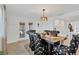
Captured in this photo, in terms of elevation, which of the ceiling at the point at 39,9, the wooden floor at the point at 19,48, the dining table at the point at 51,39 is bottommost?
the wooden floor at the point at 19,48

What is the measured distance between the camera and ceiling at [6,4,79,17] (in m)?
1.79

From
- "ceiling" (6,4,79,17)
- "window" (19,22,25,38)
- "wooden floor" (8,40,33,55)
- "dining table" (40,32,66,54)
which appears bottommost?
"wooden floor" (8,40,33,55)

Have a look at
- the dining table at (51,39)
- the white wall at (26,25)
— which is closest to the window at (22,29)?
the white wall at (26,25)

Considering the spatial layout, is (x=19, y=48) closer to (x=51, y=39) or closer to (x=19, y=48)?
(x=19, y=48)

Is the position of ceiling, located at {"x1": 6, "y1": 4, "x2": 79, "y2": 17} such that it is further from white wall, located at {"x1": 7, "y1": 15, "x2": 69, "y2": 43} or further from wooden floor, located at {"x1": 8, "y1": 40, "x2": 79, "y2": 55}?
wooden floor, located at {"x1": 8, "y1": 40, "x2": 79, "y2": 55}

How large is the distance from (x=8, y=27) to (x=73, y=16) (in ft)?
2.70

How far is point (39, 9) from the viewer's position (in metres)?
1.80

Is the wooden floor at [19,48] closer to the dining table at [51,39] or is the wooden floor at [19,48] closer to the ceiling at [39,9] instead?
the dining table at [51,39]

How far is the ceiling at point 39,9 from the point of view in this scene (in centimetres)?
179

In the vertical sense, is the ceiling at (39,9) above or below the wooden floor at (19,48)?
above

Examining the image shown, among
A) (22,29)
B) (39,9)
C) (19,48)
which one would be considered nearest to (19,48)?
(19,48)

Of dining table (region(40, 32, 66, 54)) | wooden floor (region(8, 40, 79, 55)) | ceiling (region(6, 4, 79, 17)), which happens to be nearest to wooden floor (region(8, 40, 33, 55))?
wooden floor (region(8, 40, 79, 55))

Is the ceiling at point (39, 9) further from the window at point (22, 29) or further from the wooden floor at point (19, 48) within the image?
the wooden floor at point (19, 48)
